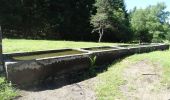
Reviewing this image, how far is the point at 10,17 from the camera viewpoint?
18578 millimetres

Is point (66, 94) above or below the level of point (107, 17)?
below

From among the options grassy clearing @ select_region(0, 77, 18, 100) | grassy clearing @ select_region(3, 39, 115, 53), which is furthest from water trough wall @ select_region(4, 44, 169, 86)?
grassy clearing @ select_region(3, 39, 115, 53)

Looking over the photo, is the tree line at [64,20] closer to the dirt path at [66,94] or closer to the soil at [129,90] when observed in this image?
the soil at [129,90]

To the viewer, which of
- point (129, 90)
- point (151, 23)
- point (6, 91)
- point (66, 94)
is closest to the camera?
point (6, 91)

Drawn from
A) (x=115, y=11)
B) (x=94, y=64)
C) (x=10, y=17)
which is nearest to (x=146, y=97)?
(x=94, y=64)

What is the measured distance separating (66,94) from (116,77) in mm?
1707

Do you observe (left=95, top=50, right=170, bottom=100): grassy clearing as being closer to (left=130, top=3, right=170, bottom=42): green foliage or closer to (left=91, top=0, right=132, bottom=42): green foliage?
(left=91, top=0, right=132, bottom=42): green foliage

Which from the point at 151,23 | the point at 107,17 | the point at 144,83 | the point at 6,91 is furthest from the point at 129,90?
the point at 151,23

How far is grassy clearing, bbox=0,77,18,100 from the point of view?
5.19 m

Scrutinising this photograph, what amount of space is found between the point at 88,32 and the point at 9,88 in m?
18.4

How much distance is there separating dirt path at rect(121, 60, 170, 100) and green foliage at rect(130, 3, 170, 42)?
82.0 ft

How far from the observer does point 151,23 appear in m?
36.3

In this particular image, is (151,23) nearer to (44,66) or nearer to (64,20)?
(64,20)

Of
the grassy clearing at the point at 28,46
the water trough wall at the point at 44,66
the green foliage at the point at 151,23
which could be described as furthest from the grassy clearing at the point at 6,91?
the green foliage at the point at 151,23
